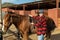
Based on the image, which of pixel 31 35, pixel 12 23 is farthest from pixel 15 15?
pixel 31 35

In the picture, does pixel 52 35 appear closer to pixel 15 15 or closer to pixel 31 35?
pixel 31 35

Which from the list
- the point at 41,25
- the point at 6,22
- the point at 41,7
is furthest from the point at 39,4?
the point at 6,22

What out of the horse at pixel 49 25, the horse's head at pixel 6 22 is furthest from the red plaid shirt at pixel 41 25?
the horse's head at pixel 6 22

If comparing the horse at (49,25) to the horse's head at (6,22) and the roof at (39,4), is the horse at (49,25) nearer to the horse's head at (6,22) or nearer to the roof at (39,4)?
the roof at (39,4)

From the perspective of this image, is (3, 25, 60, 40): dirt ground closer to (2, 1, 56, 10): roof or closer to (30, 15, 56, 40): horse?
(30, 15, 56, 40): horse

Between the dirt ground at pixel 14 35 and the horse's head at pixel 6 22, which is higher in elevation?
the horse's head at pixel 6 22

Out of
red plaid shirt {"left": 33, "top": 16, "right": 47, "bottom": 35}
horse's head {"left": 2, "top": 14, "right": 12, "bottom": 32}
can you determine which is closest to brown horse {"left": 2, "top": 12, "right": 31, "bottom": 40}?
horse's head {"left": 2, "top": 14, "right": 12, "bottom": 32}

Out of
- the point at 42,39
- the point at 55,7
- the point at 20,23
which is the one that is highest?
the point at 55,7

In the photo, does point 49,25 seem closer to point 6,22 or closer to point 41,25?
point 41,25

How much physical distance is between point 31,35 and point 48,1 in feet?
1.25

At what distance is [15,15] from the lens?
2.43m

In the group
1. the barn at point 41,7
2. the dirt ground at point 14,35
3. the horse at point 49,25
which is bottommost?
the dirt ground at point 14,35

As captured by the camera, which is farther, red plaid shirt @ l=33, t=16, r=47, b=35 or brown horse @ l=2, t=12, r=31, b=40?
brown horse @ l=2, t=12, r=31, b=40

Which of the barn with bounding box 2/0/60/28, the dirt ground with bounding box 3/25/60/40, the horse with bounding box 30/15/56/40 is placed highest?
the barn with bounding box 2/0/60/28
